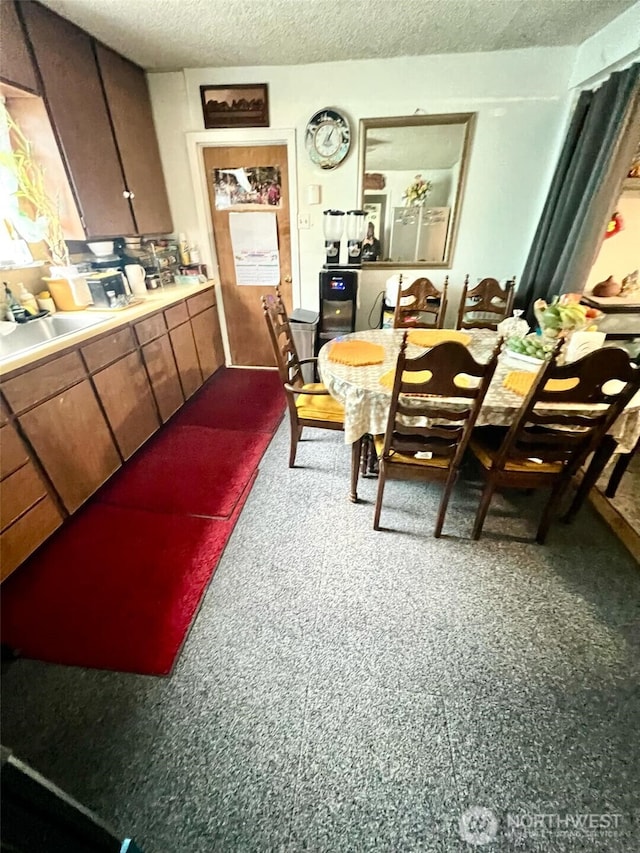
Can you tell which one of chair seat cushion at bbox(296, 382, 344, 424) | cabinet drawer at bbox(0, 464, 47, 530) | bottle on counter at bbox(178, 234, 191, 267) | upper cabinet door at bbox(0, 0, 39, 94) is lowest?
cabinet drawer at bbox(0, 464, 47, 530)

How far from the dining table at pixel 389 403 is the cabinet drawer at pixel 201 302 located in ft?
5.36

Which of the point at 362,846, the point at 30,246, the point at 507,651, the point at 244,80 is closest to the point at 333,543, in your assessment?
the point at 507,651

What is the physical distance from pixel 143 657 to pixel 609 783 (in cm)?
159

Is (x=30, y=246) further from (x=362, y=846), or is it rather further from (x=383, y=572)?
(x=362, y=846)

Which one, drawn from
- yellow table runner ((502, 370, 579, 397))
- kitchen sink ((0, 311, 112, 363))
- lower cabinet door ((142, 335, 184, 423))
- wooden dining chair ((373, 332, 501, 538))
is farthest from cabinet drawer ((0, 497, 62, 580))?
yellow table runner ((502, 370, 579, 397))

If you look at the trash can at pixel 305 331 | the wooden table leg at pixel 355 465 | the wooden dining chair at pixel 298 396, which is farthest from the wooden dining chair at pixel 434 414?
the trash can at pixel 305 331

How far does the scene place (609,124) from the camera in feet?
7.13

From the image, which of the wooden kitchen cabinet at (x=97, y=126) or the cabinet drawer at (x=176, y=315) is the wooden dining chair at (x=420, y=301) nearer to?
the cabinet drawer at (x=176, y=315)

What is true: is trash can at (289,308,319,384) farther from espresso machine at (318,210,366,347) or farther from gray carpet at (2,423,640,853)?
gray carpet at (2,423,640,853)

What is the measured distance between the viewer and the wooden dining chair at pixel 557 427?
121 cm

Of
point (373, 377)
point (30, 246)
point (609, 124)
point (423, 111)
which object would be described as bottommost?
point (373, 377)

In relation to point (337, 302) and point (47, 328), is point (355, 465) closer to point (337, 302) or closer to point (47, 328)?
point (337, 302)

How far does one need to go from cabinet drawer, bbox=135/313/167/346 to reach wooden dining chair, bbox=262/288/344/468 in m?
0.93

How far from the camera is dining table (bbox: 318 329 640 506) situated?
148 centimetres
